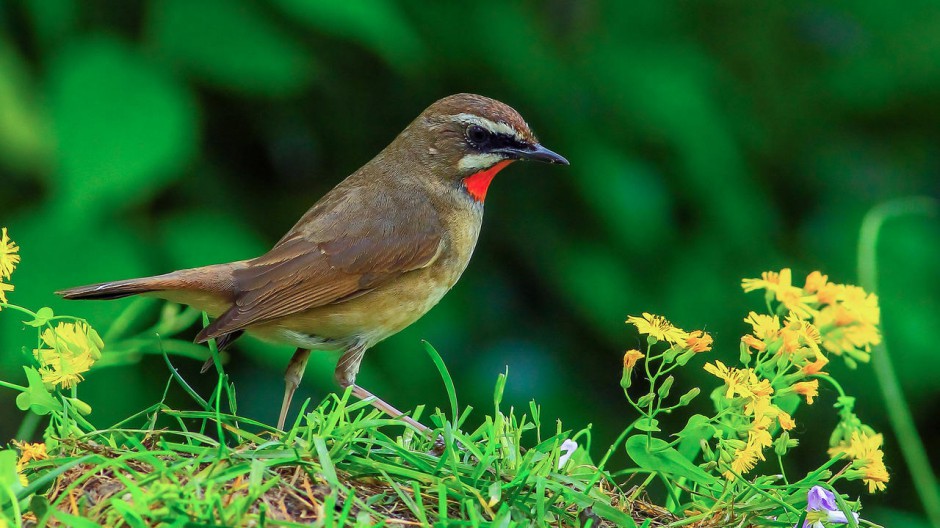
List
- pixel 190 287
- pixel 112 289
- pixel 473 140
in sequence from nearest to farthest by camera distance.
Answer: pixel 112 289 < pixel 190 287 < pixel 473 140

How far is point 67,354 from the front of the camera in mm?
Answer: 2080

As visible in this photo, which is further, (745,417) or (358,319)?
(358,319)

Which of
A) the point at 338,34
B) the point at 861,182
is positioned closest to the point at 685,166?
the point at 861,182

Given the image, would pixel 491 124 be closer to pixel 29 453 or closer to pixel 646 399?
pixel 646 399

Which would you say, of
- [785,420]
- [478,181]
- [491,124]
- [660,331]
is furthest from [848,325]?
[478,181]

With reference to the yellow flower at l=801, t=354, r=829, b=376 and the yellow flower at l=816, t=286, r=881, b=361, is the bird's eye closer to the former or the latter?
the yellow flower at l=816, t=286, r=881, b=361

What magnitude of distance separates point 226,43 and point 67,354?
6.87 feet

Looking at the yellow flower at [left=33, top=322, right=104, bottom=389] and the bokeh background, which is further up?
the bokeh background

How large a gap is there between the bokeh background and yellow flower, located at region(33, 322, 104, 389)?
1.66 m

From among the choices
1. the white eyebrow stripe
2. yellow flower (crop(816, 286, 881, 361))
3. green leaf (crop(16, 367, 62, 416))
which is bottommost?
green leaf (crop(16, 367, 62, 416))

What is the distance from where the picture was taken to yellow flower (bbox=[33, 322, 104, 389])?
2059 mm

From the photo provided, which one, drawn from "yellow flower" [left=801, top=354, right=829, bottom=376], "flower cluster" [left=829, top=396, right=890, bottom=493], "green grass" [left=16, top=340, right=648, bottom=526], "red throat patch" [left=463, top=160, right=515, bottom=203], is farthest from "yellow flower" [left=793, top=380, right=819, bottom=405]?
"red throat patch" [left=463, top=160, right=515, bottom=203]

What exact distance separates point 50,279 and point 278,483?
6.93 ft

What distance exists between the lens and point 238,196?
4375mm
